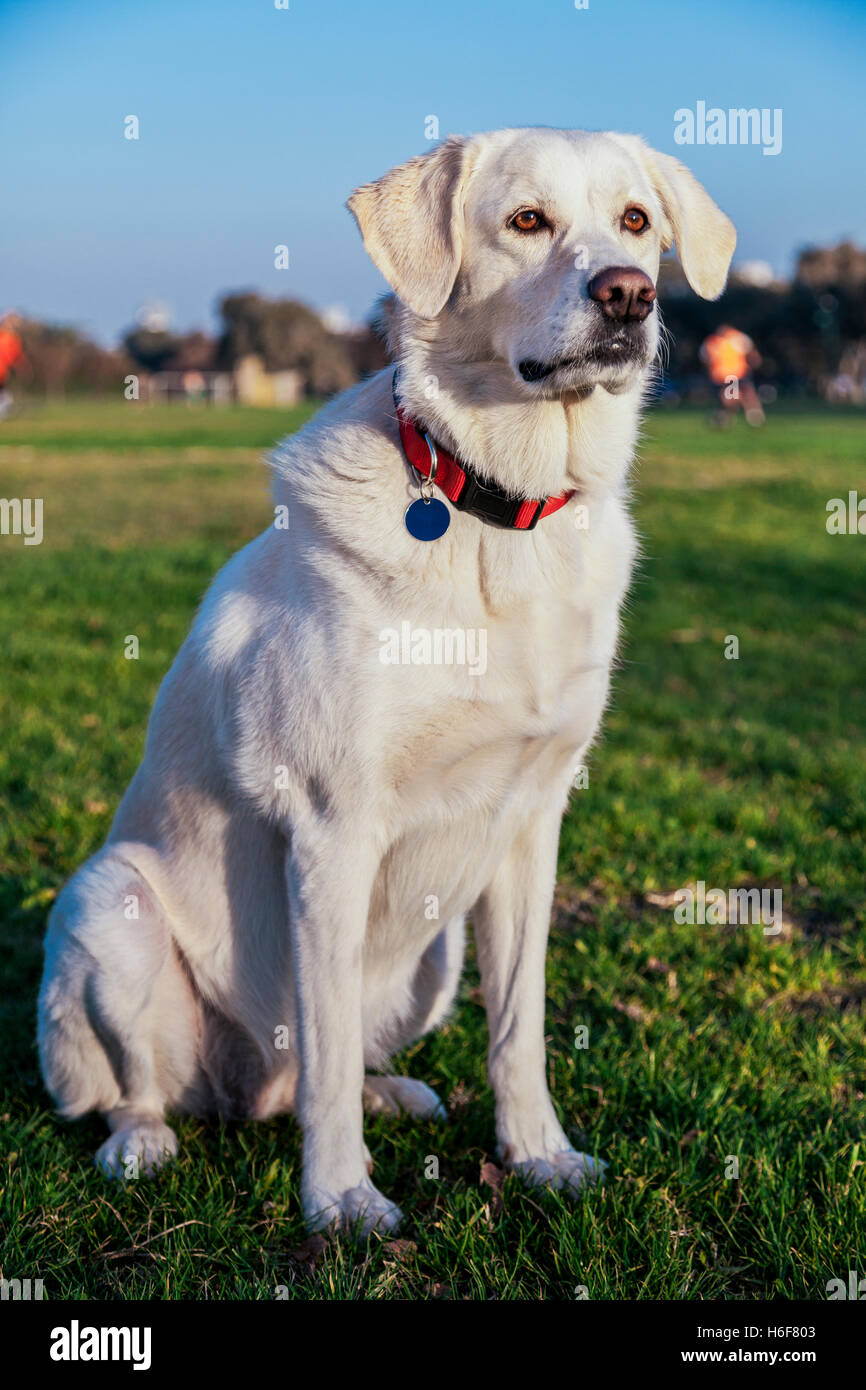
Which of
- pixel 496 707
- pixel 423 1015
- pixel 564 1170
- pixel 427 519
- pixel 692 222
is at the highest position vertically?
pixel 692 222

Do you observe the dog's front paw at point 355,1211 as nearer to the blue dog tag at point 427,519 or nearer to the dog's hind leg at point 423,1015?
the dog's hind leg at point 423,1015

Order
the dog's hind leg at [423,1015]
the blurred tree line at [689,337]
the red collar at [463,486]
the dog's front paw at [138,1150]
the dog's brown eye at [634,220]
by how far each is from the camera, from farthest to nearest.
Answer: the blurred tree line at [689,337], the dog's hind leg at [423,1015], the dog's front paw at [138,1150], the dog's brown eye at [634,220], the red collar at [463,486]

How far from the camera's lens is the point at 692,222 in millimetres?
2775

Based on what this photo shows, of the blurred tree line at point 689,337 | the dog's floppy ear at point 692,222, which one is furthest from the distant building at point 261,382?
the dog's floppy ear at point 692,222

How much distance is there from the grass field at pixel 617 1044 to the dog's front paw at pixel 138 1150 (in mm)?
51

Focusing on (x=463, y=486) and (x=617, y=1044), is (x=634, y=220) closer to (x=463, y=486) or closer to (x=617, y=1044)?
(x=463, y=486)

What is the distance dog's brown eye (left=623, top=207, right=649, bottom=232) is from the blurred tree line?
52.0 meters

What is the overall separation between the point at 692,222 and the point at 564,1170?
216cm

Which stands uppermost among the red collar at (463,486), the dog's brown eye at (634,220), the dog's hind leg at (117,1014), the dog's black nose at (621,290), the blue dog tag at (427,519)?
the dog's brown eye at (634,220)

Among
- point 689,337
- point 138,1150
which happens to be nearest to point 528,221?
point 138,1150

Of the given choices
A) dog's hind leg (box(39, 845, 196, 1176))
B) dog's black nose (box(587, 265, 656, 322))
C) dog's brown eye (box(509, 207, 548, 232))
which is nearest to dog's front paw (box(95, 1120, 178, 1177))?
dog's hind leg (box(39, 845, 196, 1176))

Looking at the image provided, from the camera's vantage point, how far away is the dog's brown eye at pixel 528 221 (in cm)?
246

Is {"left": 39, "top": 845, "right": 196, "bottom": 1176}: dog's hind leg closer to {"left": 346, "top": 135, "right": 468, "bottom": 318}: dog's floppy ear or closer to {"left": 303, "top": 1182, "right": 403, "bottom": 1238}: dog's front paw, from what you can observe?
{"left": 303, "top": 1182, "right": 403, "bottom": 1238}: dog's front paw
